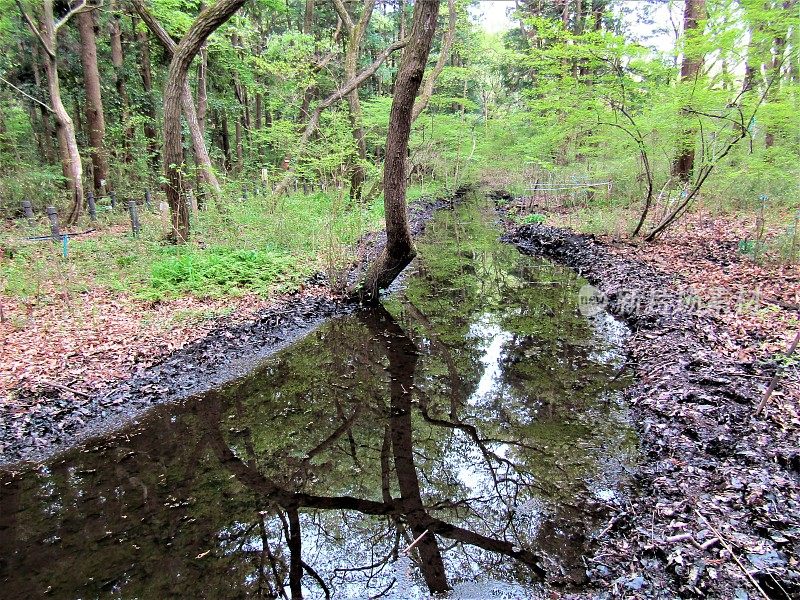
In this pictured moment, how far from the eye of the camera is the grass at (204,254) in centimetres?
797

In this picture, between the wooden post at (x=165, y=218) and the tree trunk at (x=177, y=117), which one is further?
the wooden post at (x=165, y=218)

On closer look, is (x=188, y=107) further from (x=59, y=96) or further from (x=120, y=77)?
(x=120, y=77)

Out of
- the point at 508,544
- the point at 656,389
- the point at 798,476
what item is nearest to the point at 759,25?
the point at 656,389

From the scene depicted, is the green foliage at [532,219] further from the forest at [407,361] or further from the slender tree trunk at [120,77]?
the slender tree trunk at [120,77]

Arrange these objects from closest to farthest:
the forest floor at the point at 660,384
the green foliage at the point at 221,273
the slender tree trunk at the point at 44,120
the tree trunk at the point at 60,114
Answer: the forest floor at the point at 660,384, the green foliage at the point at 221,273, the tree trunk at the point at 60,114, the slender tree trunk at the point at 44,120

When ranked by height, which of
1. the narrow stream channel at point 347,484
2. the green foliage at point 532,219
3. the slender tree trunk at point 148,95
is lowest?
the narrow stream channel at point 347,484

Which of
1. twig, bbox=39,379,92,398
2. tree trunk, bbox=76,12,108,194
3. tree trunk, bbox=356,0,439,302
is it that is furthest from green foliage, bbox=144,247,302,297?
tree trunk, bbox=76,12,108,194

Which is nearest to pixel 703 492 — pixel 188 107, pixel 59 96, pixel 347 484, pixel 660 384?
pixel 660 384

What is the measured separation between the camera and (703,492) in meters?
3.61

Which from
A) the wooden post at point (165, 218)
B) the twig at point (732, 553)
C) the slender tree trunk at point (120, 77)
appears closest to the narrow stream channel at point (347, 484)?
the twig at point (732, 553)

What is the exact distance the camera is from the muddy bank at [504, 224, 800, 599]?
2934mm

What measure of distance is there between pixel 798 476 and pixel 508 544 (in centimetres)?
Answer: 231

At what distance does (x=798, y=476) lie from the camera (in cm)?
356

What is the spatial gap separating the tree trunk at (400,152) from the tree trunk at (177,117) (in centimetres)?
420
